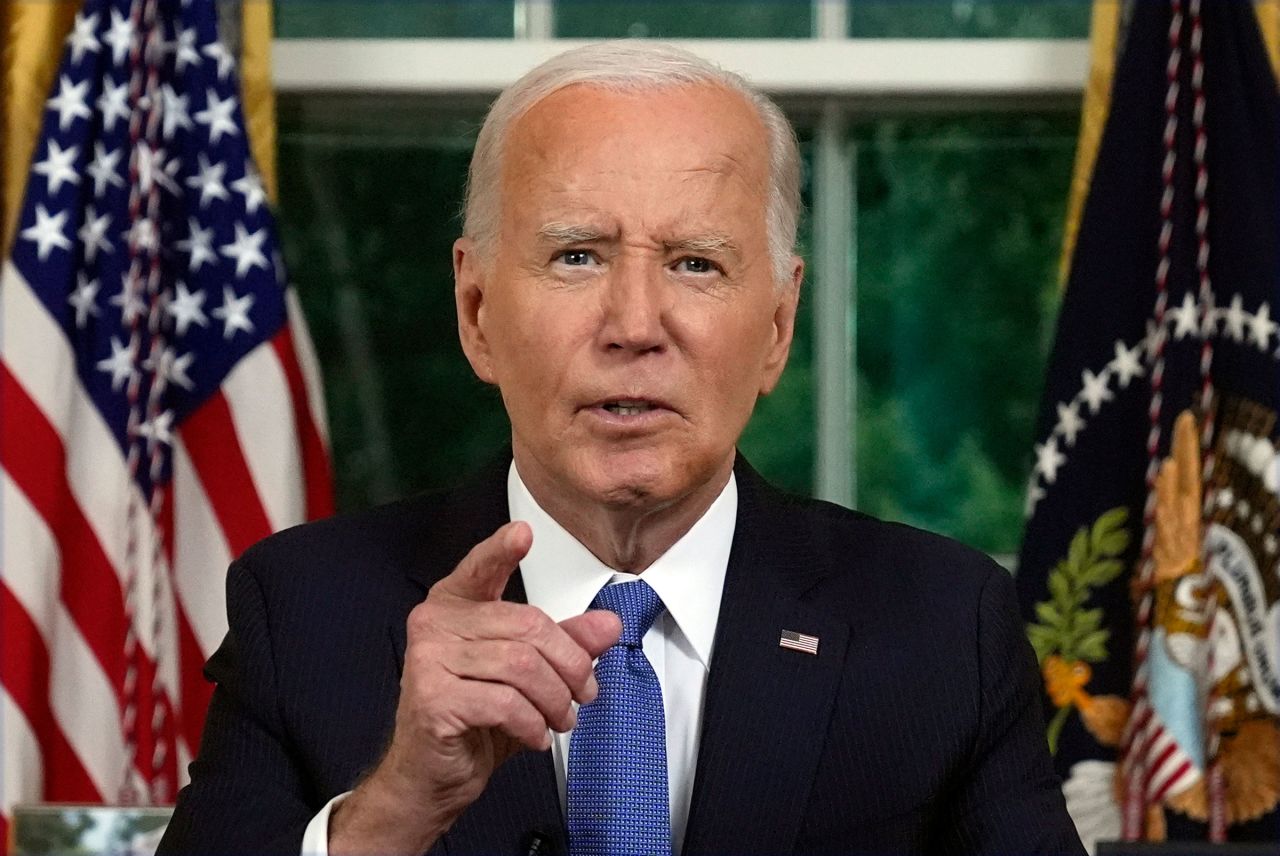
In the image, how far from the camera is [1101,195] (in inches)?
121

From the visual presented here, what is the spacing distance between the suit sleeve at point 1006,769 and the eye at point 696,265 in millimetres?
504

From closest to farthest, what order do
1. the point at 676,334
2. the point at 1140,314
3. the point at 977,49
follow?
the point at 676,334 < the point at 1140,314 < the point at 977,49

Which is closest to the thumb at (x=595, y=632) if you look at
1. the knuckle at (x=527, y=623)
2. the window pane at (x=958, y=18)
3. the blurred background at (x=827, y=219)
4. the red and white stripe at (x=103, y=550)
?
the knuckle at (x=527, y=623)

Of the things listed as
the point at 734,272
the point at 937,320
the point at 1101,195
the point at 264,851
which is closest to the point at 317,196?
the point at 937,320

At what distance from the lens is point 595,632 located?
135 cm

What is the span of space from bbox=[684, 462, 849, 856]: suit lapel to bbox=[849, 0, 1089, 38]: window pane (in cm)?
198

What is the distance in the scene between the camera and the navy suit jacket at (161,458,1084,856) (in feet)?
5.38

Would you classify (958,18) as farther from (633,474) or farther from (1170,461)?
(633,474)

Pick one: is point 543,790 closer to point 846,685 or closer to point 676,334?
point 846,685

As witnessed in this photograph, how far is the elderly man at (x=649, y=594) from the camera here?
1637 millimetres

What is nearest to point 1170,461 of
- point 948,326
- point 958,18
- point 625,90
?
point 948,326

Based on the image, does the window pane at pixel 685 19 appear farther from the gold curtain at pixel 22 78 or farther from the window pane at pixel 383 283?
the gold curtain at pixel 22 78

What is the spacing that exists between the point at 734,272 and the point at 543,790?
58cm

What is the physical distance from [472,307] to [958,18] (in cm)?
208
